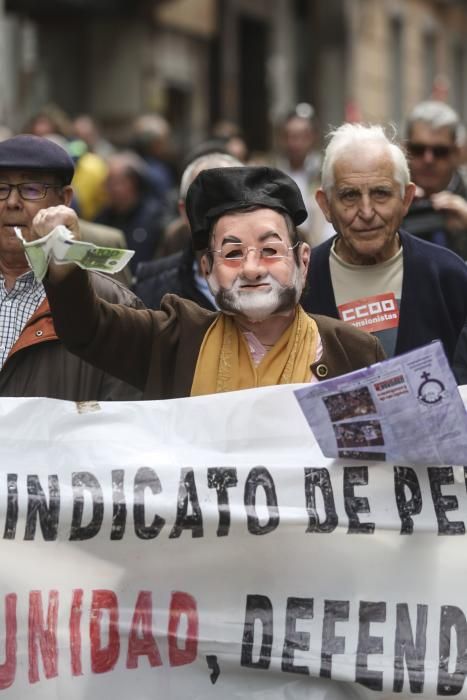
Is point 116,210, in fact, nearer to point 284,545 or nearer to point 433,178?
point 433,178

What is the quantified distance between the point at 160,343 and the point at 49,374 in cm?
58

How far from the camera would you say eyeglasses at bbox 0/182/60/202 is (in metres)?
5.12

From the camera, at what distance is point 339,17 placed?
97.4 feet

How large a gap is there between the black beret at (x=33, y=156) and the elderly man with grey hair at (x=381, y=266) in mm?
925

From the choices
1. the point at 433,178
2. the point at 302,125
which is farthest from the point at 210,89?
the point at 433,178

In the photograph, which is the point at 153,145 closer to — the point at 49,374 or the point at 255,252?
the point at 49,374

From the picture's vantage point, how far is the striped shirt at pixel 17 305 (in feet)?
16.8

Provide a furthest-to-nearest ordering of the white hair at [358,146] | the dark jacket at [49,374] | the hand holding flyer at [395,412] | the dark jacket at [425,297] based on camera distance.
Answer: the white hair at [358,146] < the dark jacket at [425,297] < the dark jacket at [49,374] < the hand holding flyer at [395,412]

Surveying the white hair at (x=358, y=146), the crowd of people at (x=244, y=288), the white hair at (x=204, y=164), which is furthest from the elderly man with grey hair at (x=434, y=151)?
the white hair at (x=358, y=146)

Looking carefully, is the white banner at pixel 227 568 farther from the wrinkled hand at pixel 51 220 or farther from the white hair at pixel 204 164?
the white hair at pixel 204 164

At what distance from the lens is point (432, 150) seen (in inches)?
298

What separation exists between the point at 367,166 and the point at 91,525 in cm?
176

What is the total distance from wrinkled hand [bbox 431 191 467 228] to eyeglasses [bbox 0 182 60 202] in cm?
209

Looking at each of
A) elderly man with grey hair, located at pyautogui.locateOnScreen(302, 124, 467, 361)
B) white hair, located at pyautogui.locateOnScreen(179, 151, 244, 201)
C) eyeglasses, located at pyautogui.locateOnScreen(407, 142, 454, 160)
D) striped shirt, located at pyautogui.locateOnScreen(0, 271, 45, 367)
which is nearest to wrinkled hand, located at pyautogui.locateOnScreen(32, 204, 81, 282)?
striped shirt, located at pyautogui.locateOnScreen(0, 271, 45, 367)
